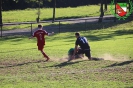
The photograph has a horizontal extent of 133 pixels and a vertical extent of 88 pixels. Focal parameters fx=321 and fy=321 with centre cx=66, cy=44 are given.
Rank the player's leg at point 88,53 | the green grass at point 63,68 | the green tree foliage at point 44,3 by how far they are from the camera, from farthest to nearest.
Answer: the green tree foliage at point 44,3, the player's leg at point 88,53, the green grass at point 63,68

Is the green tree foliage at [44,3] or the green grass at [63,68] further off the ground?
the green tree foliage at [44,3]

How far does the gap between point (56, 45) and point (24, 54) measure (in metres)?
4.04

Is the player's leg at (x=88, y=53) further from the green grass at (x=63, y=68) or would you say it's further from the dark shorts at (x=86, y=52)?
the green grass at (x=63, y=68)

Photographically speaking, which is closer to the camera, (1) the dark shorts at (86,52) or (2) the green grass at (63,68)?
(2) the green grass at (63,68)

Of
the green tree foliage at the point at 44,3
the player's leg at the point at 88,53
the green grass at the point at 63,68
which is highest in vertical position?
the green tree foliage at the point at 44,3

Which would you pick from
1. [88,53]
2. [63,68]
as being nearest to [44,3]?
[88,53]

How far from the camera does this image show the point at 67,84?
1118 cm

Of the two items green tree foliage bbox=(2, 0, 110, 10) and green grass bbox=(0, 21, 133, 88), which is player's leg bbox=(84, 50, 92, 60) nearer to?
green grass bbox=(0, 21, 133, 88)

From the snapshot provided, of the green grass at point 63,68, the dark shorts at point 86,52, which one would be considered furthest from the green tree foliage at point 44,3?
the dark shorts at point 86,52

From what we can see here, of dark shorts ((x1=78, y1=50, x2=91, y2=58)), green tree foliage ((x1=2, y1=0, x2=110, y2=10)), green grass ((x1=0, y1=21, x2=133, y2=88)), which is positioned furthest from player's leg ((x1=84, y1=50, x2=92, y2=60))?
green tree foliage ((x1=2, y1=0, x2=110, y2=10))

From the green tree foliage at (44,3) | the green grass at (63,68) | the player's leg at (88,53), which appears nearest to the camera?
the green grass at (63,68)

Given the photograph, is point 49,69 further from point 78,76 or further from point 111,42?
point 111,42

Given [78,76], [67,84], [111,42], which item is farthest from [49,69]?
[111,42]

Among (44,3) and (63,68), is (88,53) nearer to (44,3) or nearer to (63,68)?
(63,68)
